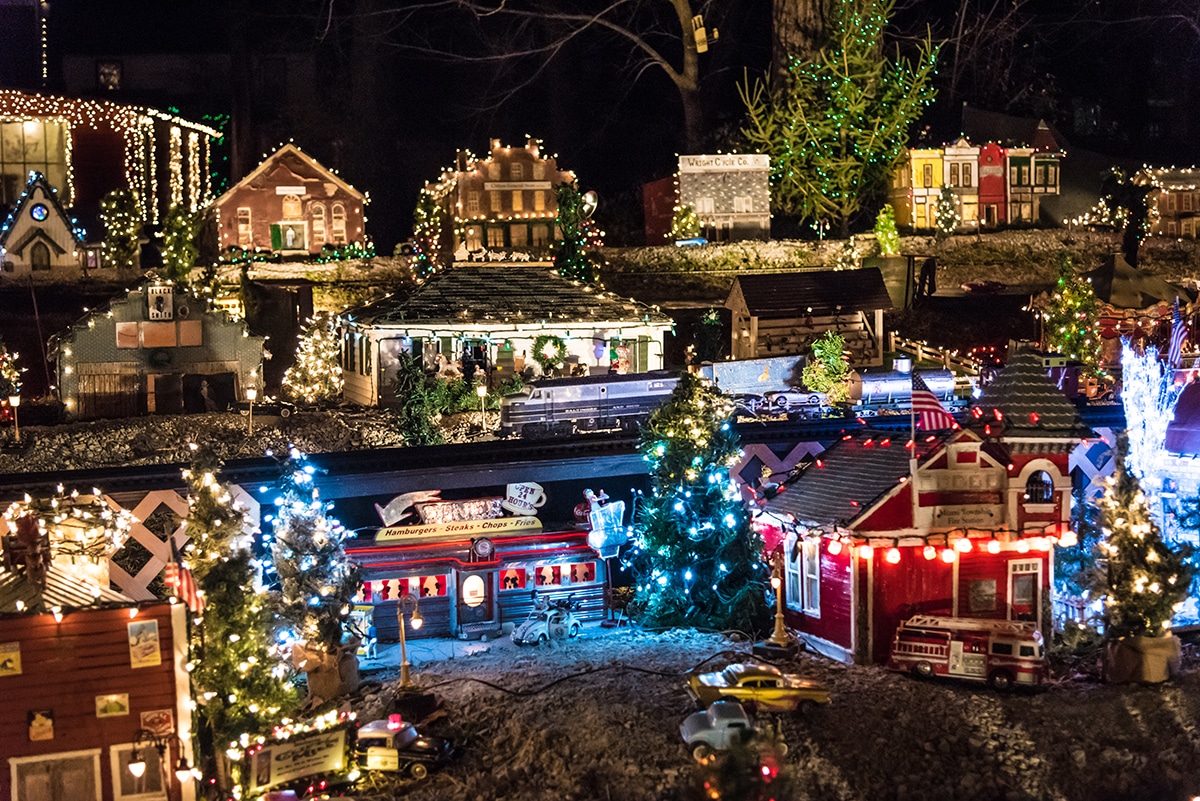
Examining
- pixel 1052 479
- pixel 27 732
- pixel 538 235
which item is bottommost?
pixel 27 732

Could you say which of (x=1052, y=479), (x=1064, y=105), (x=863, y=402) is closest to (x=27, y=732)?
(x=1052, y=479)

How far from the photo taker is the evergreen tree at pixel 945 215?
36344 millimetres

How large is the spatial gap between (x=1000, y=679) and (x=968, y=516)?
2.20 m

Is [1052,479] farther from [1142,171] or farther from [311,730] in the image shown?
[1142,171]

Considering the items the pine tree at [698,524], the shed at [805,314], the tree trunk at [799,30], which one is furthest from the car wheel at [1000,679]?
the tree trunk at [799,30]

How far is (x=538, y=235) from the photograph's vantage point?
1345 inches

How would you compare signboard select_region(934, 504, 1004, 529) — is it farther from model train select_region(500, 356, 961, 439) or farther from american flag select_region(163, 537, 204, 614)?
american flag select_region(163, 537, 204, 614)

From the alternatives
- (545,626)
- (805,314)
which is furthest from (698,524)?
(805,314)

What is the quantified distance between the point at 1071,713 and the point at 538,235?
1967cm

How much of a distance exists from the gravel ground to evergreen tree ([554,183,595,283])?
49.3ft

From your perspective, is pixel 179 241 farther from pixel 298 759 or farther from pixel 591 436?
pixel 298 759

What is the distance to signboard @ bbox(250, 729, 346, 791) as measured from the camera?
15617 mm

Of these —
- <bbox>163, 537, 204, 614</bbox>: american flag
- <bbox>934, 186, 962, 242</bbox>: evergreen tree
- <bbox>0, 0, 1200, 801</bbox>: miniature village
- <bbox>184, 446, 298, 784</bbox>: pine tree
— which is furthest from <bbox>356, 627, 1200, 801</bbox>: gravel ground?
<bbox>934, 186, 962, 242</bbox>: evergreen tree

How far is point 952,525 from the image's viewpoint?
1889 cm
